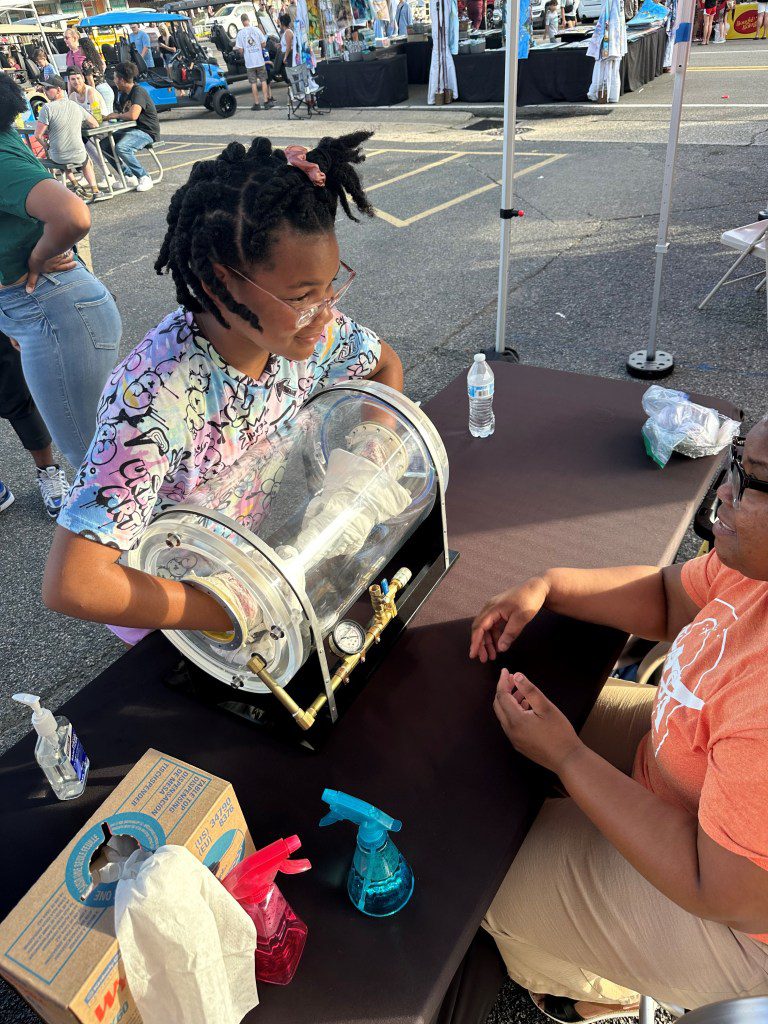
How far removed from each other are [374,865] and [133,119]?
10053 mm

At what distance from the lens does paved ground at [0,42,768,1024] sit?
3.03 m

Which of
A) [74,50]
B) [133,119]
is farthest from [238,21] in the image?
[133,119]

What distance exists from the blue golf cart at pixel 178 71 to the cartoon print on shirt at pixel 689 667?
606 inches

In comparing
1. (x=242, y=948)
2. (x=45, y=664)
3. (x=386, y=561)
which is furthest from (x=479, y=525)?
(x=45, y=664)

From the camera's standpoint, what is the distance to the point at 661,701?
3.84 feet

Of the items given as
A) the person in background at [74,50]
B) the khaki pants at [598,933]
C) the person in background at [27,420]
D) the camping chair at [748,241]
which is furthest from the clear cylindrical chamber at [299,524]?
the person in background at [74,50]

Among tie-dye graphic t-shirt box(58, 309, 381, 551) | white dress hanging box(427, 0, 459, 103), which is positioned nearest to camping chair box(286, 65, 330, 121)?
white dress hanging box(427, 0, 459, 103)

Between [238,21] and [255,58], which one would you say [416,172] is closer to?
[255,58]

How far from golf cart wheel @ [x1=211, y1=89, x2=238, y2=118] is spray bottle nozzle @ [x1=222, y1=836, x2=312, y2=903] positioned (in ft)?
51.0

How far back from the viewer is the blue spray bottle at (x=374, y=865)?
99 centimetres

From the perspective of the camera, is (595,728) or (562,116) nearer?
(595,728)

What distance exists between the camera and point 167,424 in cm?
129

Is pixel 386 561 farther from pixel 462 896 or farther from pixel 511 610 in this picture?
pixel 462 896

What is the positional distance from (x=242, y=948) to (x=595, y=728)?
943 millimetres
